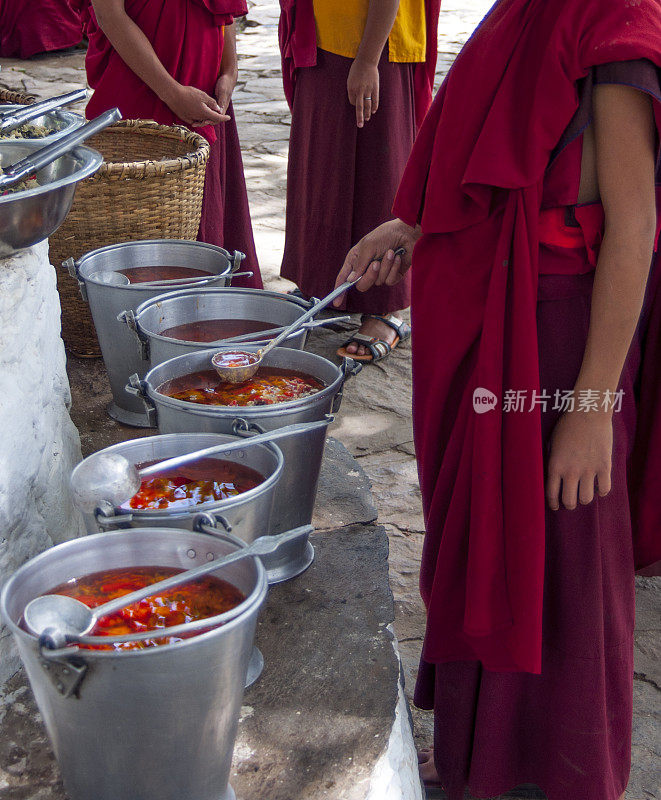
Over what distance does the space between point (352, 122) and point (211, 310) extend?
170 cm

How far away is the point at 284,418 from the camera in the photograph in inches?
62.9

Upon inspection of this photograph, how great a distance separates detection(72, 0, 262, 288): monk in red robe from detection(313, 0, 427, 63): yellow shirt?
1.19 ft

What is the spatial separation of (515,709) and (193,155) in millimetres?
1736

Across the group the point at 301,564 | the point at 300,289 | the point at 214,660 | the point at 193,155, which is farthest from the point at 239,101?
the point at 214,660

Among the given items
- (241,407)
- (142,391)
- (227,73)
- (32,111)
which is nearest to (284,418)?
(241,407)

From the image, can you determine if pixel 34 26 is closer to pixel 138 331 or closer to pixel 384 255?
pixel 138 331

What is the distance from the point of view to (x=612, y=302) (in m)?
1.32

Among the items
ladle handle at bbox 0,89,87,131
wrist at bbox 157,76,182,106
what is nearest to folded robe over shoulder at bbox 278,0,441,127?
wrist at bbox 157,76,182,106

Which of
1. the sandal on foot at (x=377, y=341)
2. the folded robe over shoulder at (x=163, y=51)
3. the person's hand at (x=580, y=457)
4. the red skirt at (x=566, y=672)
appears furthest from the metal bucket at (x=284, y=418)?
the sandal on foot at (x=377, y=341)

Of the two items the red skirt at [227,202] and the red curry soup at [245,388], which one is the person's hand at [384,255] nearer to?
the red curry soup at [245,388]

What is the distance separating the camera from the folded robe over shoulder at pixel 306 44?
3.33 meters

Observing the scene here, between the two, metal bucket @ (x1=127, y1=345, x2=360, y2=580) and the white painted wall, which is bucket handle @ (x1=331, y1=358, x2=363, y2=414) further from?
the white painted wall

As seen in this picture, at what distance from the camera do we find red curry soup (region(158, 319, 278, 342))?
2.03 metres

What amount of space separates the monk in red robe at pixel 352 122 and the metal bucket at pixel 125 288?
1.26m
